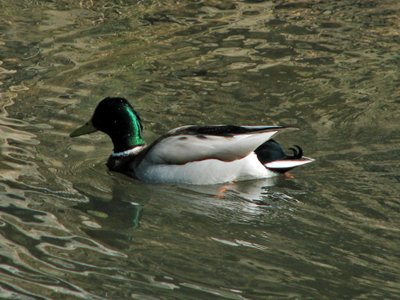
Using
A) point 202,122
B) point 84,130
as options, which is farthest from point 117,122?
point 202,122

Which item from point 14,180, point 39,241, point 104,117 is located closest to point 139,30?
point 104,117

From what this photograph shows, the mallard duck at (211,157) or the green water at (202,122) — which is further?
Answer: the mallard duck at (211,157)

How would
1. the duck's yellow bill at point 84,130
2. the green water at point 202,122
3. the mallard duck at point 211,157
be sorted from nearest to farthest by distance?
the green water at point 202,122 < the mallard duck at point 211,157 < the duck's yellow bill at point 84,130

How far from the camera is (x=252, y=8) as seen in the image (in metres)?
15.5

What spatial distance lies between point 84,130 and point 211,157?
129 cm

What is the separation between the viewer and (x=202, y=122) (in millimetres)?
11930

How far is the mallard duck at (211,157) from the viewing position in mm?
10688

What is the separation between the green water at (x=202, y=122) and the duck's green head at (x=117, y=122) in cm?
28

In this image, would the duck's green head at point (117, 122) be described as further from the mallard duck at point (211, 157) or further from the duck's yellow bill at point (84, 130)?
the mallard duck at point (211, 157)

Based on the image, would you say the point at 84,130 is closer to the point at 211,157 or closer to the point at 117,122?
the point at 117,122

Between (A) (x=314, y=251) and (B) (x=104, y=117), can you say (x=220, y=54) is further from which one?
(A) (x=314, y=251)

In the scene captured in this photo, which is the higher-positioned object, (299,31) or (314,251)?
(299,31)

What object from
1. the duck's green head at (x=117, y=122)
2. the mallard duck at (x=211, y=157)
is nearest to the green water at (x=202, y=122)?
the mallard duck at (x=211, y=157)

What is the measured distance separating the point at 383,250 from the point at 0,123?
14.7 feet
